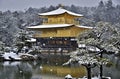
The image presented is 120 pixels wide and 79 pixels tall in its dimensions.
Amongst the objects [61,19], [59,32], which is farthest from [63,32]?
[61,19]

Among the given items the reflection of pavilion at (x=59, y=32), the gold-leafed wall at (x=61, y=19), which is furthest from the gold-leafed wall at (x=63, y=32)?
the gold-leafed wall at (x=61, y=19)

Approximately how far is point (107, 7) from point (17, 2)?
31.4 metres

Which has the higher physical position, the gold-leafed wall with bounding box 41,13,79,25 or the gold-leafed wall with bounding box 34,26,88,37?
the gold-leafed wall with bounding box 41,13,79,25

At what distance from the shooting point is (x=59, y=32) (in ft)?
149

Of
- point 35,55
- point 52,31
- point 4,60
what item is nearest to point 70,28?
point 52,31

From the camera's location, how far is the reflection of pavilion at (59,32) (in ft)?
142

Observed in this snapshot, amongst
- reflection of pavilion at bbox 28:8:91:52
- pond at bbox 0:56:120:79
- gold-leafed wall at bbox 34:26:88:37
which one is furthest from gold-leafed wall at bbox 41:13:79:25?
pond at bbox 0:56:120:79

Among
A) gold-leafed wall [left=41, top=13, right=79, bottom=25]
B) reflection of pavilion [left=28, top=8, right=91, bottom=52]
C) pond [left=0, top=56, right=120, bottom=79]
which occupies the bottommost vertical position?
pond [left=0, top=56, right=120, bottom=79]

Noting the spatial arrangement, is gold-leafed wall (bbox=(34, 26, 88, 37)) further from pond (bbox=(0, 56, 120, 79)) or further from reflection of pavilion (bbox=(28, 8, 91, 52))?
pond (bbox=(0, 56, 120, 79))

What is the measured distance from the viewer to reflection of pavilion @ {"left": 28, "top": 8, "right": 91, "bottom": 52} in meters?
43.3

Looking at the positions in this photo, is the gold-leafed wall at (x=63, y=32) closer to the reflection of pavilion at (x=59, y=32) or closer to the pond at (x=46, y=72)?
the reflection of pavilion at (x=59, y=32)

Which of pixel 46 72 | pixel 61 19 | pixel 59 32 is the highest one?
pixel 61 19

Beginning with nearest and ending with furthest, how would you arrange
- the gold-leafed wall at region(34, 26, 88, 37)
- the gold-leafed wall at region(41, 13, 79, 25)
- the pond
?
the pond
the gold-leafed wall at region(34, 26, 88, 37)
the gold-leafed wall at region(41, 13, 79, 25)

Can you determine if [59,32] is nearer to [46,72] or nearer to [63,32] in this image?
[63,32]
